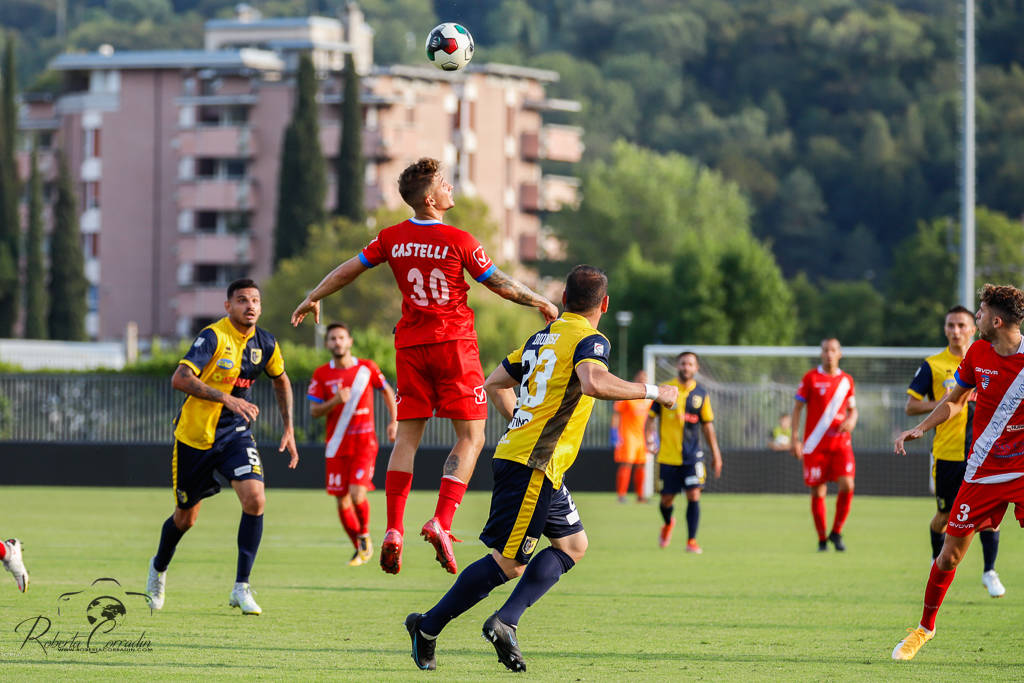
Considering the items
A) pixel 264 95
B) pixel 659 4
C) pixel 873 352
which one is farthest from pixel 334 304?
pixel 659 4

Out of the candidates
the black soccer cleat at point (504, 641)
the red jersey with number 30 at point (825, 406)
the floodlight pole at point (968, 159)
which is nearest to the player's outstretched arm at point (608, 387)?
the black soccer cleat at point (504, 641)

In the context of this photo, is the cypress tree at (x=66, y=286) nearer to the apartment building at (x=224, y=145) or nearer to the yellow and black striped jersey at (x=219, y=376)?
the apartment building at (x=224, y=145)

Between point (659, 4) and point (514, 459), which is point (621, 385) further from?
point (659, 4)

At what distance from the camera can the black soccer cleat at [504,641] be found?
808 centimetres

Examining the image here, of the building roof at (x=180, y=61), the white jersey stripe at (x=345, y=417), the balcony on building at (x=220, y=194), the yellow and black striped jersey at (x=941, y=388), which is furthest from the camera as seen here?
the building roof at (x=180, y=61)

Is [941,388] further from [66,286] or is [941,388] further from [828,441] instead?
[66,286]

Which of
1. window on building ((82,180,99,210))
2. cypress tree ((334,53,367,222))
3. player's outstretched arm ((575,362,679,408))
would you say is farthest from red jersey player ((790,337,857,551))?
window on building ((82,180,99,210))

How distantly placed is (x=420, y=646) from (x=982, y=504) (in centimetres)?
335

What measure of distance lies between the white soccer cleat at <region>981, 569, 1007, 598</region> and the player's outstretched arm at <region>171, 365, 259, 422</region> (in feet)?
19.7

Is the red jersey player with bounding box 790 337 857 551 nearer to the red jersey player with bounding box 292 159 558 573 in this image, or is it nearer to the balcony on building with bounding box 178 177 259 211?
the red jersey player with bounding box 292 159 558 573

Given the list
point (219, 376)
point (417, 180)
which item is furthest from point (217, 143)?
point (417, 180)

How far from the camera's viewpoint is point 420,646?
27.2ft

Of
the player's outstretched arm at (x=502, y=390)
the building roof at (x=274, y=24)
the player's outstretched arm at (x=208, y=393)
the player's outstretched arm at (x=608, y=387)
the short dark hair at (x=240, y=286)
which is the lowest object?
the player's outstretched arm at (x=208, y=393)

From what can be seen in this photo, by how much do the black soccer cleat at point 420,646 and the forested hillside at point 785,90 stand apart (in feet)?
258
